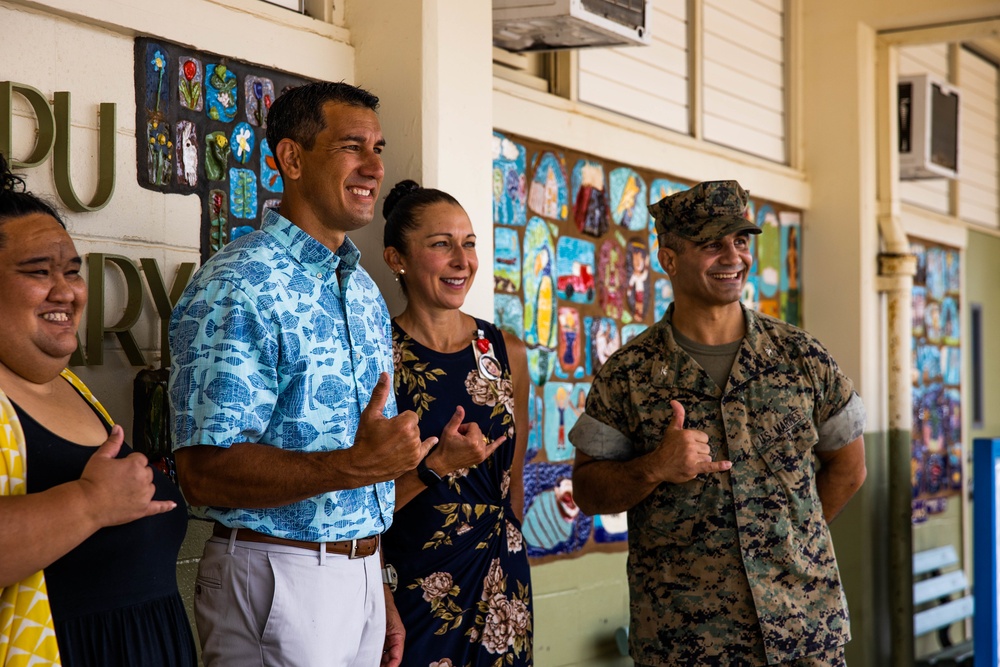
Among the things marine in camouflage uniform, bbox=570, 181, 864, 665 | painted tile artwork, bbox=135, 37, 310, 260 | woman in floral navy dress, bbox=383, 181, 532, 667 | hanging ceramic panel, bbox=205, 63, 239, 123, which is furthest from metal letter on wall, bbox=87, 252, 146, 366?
marine in camouflage uniform, bbox=570, 181, 864, 665

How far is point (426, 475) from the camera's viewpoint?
2836mm


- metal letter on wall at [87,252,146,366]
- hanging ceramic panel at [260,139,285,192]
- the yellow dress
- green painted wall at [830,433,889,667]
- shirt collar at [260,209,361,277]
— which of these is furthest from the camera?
green painted wall at [830,433,889,667]

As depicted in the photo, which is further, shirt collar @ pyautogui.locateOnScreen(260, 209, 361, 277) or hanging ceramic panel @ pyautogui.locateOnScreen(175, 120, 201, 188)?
hanging ceramic panel @ pyautogui.locateOnScreen(175, 120, 201, 188)

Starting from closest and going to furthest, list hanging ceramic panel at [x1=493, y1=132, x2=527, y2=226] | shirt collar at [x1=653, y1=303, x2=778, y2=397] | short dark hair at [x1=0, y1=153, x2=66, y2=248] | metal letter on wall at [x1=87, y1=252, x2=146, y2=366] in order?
short dark hair at [x1=0, y1=153, x2=66, y2=248], metal letter on wall at [x1=87, y1=252, x2=146, y2=366], shirt collar at [x1=653, y1=303, x2=778, y2=397], hanging ceramic panel at [x1=493, y1=132, x2=527, y2=226]

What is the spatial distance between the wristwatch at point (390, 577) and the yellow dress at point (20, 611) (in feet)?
3.47

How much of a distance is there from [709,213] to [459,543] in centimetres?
114

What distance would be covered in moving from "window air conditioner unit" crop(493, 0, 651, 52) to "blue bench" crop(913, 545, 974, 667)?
407cm

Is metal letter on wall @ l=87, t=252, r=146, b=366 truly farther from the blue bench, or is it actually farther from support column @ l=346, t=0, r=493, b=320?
the blue bench

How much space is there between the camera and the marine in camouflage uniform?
3.03 m

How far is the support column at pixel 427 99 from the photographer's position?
3.48 m

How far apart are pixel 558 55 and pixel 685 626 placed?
2571 mm

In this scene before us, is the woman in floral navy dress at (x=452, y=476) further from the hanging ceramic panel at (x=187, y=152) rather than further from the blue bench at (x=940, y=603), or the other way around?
the blue bench at (x=940, y=603)

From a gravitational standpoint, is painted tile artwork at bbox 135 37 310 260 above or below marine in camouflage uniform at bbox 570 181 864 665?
above

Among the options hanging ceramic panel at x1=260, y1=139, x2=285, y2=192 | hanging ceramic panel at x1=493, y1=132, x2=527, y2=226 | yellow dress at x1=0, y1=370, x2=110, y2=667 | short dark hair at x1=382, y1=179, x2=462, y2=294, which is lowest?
yellow dress at x1=0, y1=370, x2=110, y2=667
